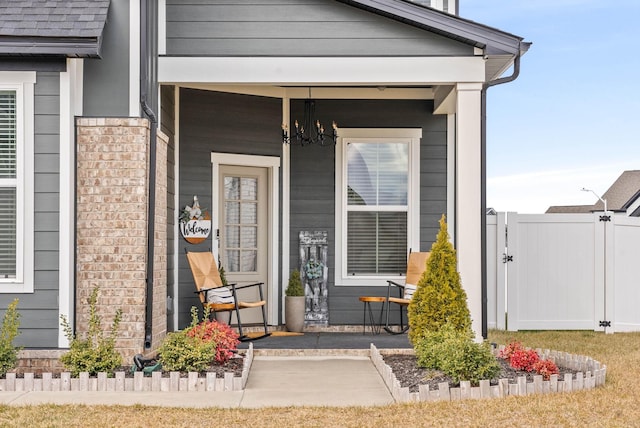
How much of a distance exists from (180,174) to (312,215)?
1.72 meters

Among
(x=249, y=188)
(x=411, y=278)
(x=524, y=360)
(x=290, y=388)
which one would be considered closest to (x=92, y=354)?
(x=290, y=388)

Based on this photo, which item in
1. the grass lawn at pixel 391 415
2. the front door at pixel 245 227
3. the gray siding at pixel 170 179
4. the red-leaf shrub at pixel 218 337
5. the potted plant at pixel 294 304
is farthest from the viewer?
the front door at pixel 245 227

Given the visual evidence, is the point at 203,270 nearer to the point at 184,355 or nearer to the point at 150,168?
the point at 150,168

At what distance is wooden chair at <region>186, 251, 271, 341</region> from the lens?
8742 millimetres

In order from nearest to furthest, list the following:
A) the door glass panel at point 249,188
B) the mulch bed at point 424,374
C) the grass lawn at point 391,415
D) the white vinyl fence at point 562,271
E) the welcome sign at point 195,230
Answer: the grass lawn at point 391,415 → the mulch bed at point 424,374 → the welcome sign at point 195,230 → the door glass panel at point 249,188 → the white vinyl fence at point 562,271

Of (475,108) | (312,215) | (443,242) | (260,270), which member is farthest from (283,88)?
(443,242)

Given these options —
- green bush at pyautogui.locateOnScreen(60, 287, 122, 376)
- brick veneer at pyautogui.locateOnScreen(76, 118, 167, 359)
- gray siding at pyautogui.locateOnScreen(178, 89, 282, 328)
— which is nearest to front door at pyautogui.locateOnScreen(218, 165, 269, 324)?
gray siding at pyautogui.locateOnScreen(178, 89, 282, 328)

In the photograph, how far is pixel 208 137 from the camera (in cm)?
955

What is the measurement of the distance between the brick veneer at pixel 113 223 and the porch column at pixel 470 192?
2.87 meters

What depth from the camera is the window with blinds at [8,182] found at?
712 centimetres

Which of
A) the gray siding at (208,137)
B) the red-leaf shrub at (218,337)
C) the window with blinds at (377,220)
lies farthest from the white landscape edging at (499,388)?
the window with blinds at (377,220)

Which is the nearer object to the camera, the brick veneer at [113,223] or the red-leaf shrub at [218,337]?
the red-leaf shrub at [218,337]

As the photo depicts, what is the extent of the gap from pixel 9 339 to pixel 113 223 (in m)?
1.32

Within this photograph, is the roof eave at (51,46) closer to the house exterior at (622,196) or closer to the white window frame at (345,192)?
the white window frame at (345,192)
